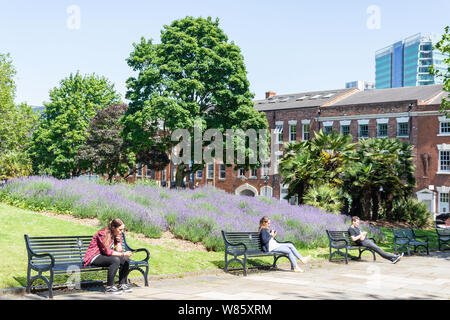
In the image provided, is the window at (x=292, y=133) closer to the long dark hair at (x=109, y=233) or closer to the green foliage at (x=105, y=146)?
the green foliage at (x=105, y=146)

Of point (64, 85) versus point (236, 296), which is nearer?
point (236, 296)

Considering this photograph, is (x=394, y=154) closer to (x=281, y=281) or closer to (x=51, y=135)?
(x=281, y=281)

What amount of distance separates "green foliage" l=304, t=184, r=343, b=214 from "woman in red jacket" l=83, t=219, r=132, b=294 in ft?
56.3

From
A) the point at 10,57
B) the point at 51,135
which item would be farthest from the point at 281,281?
the point at 51,135

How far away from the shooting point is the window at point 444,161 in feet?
145

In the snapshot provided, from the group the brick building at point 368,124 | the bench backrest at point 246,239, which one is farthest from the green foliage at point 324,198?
the brick building at point 368,124

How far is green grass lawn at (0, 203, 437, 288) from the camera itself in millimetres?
10062

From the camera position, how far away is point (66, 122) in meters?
54.1

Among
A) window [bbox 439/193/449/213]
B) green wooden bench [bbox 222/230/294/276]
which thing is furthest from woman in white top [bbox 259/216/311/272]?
window [bbox 439/193/449/213]

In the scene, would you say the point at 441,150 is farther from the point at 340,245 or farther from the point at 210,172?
the point at 340,245

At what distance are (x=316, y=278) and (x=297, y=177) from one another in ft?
53.0

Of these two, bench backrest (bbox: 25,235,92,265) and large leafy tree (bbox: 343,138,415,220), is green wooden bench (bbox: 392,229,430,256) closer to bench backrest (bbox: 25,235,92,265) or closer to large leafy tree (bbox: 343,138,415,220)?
large leafy tree (bbox: 343,138,415,220)

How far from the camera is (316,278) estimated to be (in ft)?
38.9

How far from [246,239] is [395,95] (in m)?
40.8
